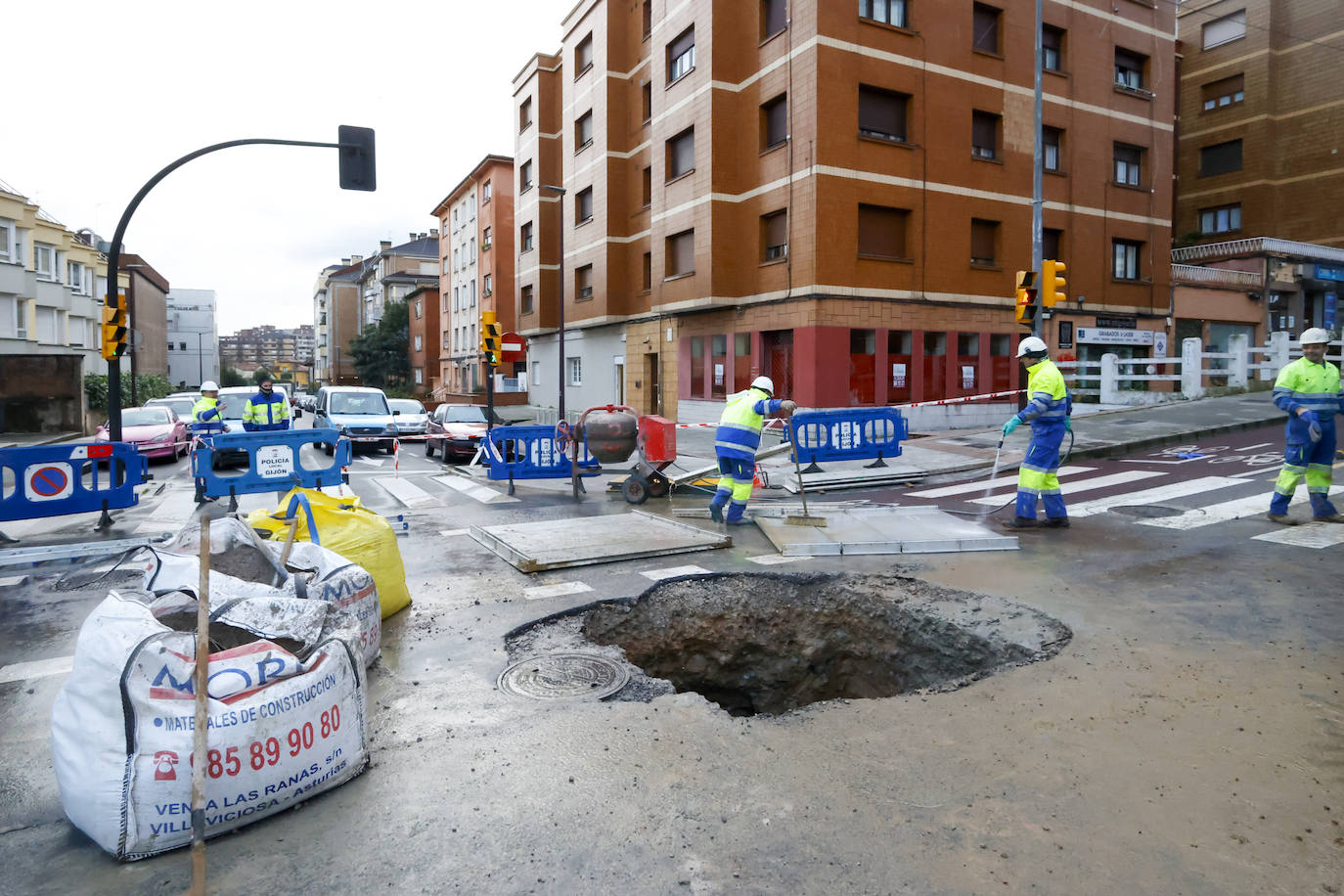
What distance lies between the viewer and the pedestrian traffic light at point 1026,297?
1563 centimetres

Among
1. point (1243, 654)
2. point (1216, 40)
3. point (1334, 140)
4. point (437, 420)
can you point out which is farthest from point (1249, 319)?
point (1243, 654)

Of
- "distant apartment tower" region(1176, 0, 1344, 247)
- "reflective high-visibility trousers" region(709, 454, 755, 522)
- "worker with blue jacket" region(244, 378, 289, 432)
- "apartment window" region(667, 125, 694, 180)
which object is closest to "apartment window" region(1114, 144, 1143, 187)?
"distant apartment tower" region(1176, 0, 1344, 247)

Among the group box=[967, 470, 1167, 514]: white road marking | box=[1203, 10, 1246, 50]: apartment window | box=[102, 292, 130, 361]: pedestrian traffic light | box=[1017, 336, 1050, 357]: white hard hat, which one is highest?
box=[1203, 10, 1246, 50]: apartment window

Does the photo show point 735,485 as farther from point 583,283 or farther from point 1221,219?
point 1221,219

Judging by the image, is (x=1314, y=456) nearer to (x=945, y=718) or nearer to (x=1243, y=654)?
(x=1243, y=654)

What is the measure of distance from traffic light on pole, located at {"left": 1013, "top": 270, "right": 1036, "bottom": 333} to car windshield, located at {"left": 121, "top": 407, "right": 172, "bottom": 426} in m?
18.1

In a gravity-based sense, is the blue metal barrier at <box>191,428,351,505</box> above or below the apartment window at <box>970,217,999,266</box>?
below

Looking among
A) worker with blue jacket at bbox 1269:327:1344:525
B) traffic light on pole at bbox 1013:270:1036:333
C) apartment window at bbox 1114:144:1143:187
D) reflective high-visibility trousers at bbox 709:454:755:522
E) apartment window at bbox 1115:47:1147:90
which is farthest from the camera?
apartment window at bbox 1114:144:1143:187

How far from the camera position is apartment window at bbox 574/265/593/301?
3139 centimetres

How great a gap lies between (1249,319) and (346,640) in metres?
35.1

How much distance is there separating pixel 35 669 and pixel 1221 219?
43.3m

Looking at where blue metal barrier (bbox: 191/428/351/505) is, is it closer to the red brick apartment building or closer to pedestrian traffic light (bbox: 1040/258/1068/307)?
pedestrian traffic light (bbox: 1040/258/1068/307)

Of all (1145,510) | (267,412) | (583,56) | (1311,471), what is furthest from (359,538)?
(583,56)

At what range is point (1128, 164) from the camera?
87.6ft
